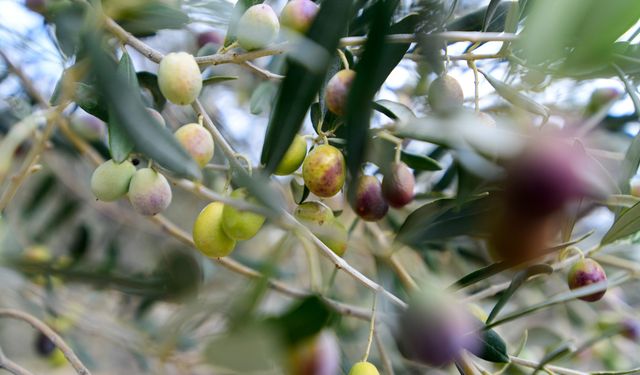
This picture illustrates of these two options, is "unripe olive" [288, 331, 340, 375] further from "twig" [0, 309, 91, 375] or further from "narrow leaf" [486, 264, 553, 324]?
"twig" [0, 309, 91, 375]

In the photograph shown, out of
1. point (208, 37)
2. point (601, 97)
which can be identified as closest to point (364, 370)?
point (601, 97)

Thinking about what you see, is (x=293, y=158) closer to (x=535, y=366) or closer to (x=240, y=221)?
(x=240, y=221)

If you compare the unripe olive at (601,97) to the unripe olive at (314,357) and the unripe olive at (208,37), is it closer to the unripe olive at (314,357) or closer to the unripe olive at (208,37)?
the unripe olive at (208,37)

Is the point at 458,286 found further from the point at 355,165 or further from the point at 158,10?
the point at 158,10

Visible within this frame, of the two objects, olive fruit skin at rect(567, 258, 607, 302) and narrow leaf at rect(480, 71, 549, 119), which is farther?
olive fruit skin at rect(567, 258, 607, 302)

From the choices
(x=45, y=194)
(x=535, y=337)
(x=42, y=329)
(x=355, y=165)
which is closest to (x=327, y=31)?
(x=355, y=165)

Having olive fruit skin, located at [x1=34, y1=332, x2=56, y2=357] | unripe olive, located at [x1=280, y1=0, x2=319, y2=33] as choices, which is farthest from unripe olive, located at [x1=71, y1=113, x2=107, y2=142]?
unripe olive, located at [x1=280, y1=0, x2=319, y2=33]

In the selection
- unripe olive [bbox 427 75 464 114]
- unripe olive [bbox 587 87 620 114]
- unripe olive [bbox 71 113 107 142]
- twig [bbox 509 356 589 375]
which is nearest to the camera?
unripe olive [bbox 427 75 464 114]
